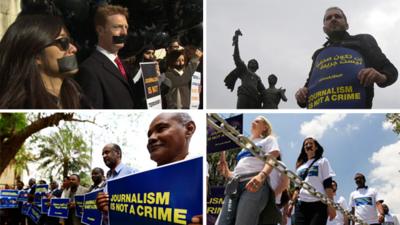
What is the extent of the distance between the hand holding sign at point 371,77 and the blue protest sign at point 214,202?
3.61ft

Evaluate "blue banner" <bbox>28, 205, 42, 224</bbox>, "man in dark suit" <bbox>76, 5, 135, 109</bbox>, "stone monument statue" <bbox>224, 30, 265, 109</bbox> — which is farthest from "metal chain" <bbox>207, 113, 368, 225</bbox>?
"blue banner" <bbox>28, 205, 42, 224</bbox>

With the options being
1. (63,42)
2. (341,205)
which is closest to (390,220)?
(341,205)

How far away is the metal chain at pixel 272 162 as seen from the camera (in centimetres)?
309

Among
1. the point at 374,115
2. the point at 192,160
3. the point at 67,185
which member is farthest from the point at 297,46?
the point at 67,185

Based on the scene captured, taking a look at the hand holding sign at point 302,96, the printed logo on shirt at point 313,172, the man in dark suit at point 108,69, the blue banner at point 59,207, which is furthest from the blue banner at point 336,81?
the blue banner at point 59,207

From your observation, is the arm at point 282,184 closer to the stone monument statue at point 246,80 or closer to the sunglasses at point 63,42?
the stone monument statue at point 246,80

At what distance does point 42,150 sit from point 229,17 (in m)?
1.49

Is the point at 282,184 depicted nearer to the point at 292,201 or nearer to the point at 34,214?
the point at 292,201

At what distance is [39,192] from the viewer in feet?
11.0

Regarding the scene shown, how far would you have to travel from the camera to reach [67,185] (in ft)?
10.8

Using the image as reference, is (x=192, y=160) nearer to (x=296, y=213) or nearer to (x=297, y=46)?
(x=296, y=213)

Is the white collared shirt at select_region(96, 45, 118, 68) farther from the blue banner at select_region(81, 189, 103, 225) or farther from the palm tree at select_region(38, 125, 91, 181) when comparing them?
the blue banner at select_region(81, 189, 103, 225)

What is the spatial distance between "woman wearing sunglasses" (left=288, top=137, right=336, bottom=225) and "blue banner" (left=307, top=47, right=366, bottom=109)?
27cm

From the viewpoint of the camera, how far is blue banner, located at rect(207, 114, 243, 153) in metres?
3.18
